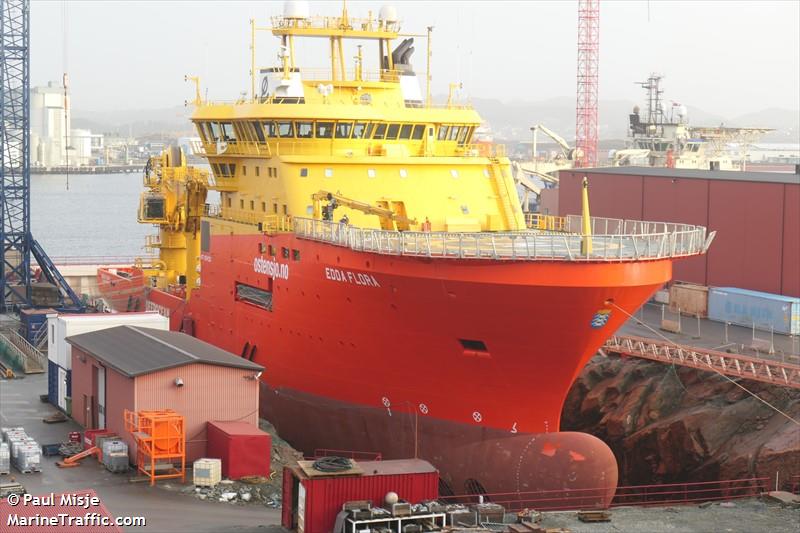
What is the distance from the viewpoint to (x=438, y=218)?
2947 cm

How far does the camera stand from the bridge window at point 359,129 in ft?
99.6

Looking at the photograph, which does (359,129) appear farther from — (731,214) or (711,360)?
(731,214)

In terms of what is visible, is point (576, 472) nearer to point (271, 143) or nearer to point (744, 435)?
point (744, 435)

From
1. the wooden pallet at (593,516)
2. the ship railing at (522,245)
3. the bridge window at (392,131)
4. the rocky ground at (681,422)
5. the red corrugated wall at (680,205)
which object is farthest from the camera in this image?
the red corrugated wall at (680,205)

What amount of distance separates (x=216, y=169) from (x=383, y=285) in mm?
10151

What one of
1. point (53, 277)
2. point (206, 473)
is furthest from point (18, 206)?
point (206, 473)

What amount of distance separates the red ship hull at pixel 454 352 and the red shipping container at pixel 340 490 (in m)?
3.96

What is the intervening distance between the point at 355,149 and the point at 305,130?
4.55 ft

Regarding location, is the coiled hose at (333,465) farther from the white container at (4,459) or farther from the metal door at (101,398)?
the metal door at (101,398)

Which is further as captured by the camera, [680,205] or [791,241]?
[680,205]

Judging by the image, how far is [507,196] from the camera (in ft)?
99.6

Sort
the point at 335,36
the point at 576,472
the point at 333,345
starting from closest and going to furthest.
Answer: the point at 576,472 < the point at 333,345 < the point at 335,36

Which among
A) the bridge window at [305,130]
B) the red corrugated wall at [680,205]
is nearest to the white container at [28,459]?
the bridge window at [305,130]

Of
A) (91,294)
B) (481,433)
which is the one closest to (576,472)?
(481,433)
